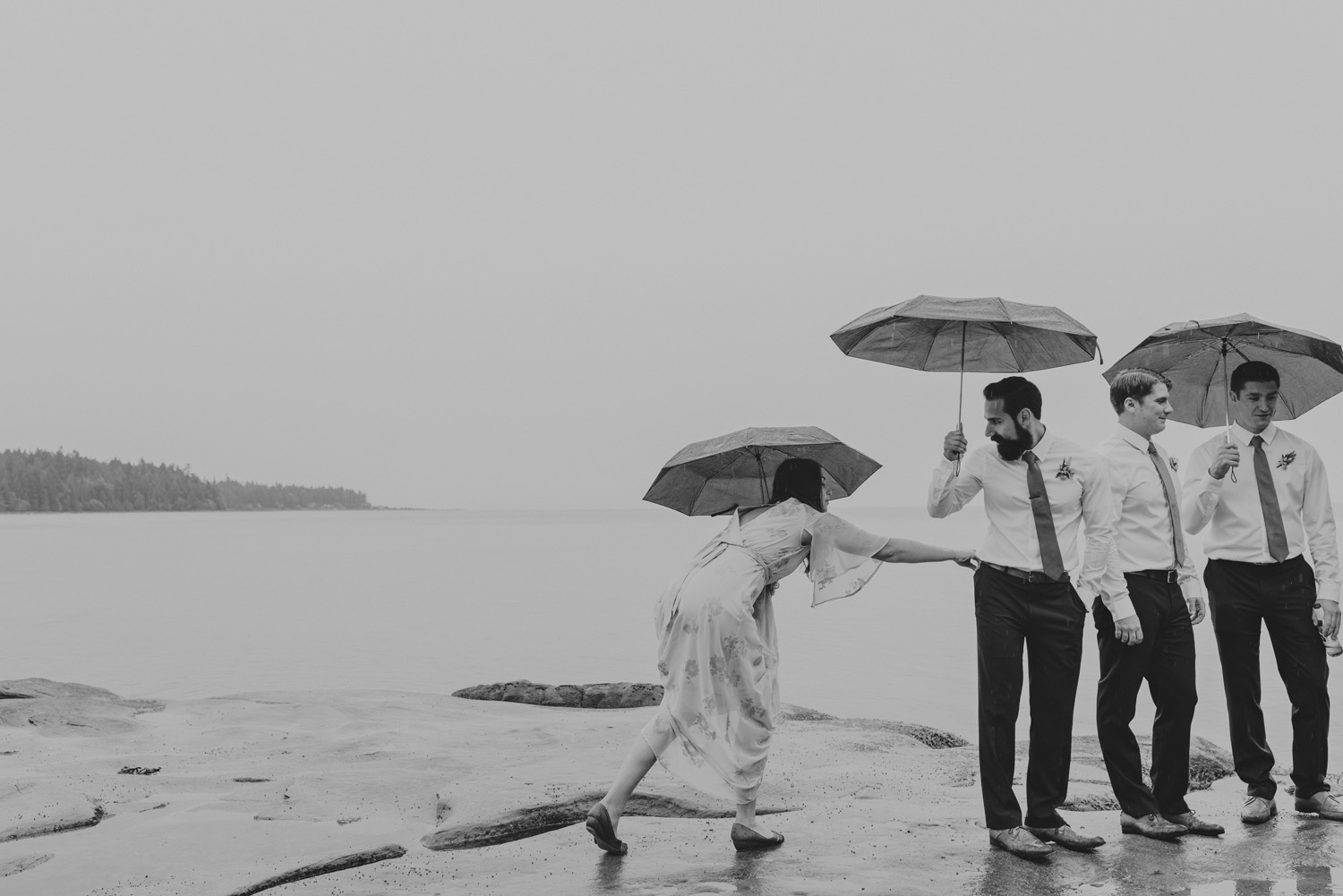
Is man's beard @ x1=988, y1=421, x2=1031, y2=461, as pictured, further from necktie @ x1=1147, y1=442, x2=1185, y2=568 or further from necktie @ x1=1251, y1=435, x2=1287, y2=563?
necktie @ x1=1251, y1=435, x2=1287, y2=563

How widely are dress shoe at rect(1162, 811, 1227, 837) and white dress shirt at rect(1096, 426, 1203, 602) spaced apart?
3.47 feet

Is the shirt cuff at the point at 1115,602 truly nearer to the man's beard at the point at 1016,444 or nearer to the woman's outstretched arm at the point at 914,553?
the woman's outstretched arm at the point at 914,553

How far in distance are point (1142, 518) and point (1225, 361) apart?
1.13m

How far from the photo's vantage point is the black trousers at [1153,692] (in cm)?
510

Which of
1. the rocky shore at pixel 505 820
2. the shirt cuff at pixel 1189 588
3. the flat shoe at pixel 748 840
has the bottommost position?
the rocky shore at pixel 505 820

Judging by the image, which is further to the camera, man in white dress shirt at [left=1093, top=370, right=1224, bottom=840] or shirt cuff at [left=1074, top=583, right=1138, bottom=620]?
man in white dress shirt at [left=1093, top=370, right=1224, bottom=840]

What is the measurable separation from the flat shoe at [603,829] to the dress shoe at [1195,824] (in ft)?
8.87

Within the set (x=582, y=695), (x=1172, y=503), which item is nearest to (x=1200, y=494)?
(x=1172, y=503)

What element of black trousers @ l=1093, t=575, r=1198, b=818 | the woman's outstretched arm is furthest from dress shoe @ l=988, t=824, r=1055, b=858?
the woman's outstretched arm

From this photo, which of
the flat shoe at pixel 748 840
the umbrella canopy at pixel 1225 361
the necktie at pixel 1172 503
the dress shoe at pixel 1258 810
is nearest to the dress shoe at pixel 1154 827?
the dress shoe at pixel 1258 810

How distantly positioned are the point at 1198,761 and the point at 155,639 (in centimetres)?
2132

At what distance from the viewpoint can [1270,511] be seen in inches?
214

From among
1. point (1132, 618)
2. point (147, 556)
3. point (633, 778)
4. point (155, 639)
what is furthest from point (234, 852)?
point (147, 556)

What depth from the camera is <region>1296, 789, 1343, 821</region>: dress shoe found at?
17.7 ft
